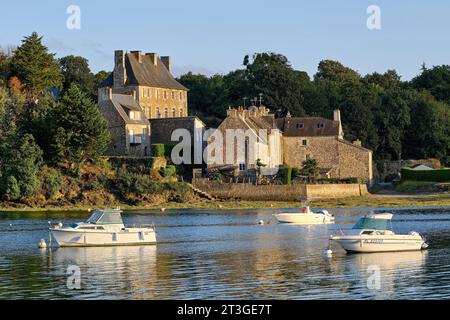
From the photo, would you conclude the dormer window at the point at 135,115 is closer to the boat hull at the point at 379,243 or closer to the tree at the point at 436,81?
the tree at the point at 436,81

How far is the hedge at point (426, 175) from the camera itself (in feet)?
346

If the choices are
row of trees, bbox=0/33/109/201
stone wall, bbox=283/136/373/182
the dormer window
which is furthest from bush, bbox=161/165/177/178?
stone wall, bbox=283/136/373/182

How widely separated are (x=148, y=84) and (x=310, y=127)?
20.8m

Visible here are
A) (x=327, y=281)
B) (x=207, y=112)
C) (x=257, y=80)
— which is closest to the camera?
(x=327, y=281)

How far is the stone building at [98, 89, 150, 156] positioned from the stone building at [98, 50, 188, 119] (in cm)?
631

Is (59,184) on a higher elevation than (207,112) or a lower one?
lower

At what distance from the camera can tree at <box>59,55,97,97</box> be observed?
133 metres

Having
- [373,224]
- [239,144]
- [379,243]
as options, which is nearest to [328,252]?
[379,243]

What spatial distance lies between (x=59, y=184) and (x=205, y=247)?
38.0 m

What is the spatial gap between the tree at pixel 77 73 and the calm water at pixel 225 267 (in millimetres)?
63854

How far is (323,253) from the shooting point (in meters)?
51.6

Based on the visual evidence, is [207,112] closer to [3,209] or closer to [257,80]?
[257,80]

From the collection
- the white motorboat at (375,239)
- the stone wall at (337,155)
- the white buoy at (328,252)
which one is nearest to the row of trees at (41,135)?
the stone wall at (337,155)
